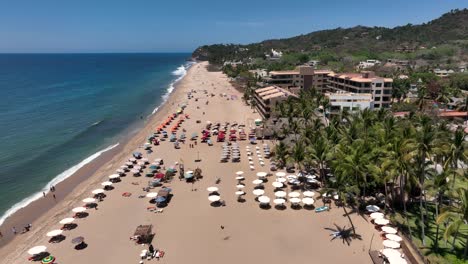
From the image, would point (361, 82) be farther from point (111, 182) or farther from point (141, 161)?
point (111, 182)

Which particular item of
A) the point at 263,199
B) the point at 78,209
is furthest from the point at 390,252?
the point at 78,209

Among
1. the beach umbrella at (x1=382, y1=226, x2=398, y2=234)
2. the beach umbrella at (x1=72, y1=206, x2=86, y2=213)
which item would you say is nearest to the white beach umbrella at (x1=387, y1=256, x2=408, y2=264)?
the beach umbrella at (x1=382, y1=226, x2=398, y2=234)

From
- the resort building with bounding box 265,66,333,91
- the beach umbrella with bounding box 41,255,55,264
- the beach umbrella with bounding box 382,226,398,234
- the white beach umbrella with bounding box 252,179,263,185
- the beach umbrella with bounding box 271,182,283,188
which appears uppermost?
the resort building with bounding box 265,66,333,91

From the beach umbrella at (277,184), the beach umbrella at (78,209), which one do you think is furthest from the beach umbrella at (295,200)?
the beach umbrella at (78,209)

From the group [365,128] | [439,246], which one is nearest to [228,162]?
[365,128]

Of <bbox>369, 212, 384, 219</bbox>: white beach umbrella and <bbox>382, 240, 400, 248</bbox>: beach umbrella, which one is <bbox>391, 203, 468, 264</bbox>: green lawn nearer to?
<bbox>369, 212, 384, 219</bbox>: white beach umbrella

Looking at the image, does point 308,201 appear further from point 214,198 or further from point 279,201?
point 214,198
